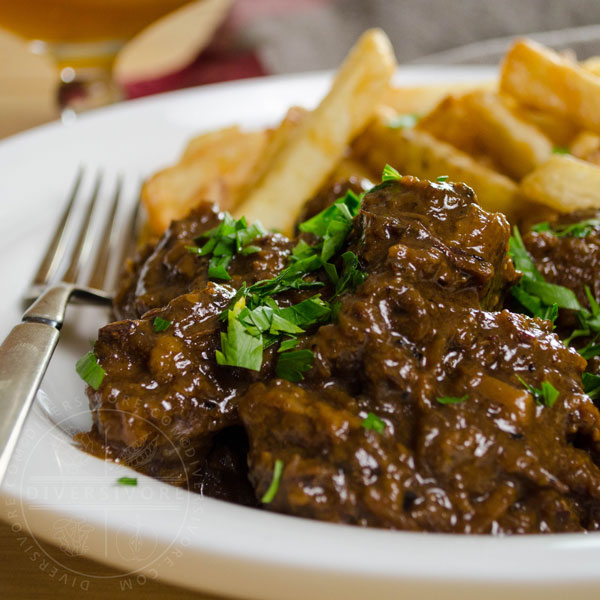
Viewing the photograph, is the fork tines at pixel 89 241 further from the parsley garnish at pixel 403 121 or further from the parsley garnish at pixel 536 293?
the parsley garnish at pixel 536 293

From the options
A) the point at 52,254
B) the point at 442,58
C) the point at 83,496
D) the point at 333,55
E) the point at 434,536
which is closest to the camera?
the point at 434,536

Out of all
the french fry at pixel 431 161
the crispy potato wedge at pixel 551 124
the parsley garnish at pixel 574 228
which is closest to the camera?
the parsley garnish at pixel 574 228

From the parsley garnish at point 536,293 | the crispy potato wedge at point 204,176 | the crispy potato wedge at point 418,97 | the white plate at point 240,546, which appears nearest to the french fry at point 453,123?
the crispy potato wedge at point 418,97

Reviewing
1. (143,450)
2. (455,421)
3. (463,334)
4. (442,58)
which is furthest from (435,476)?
(442,58)

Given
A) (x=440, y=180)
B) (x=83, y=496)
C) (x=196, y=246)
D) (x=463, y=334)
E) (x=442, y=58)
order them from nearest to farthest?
(x=83, y=496)
(x=463, y=334)
(x=440, y=180)
(x=196, y=246)
(x=442, y=58)

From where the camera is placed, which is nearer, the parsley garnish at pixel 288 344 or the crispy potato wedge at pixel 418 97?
the parsley garnish at pixel 288 344

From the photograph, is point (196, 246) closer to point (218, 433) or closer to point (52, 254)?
point (218, 433)

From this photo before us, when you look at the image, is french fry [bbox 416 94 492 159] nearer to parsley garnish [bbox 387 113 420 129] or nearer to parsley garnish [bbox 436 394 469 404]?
parsley garnish [bbox 387 113 420 129]
